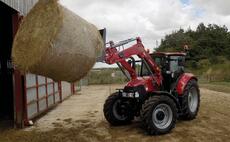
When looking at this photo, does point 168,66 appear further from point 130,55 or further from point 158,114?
point 158,114

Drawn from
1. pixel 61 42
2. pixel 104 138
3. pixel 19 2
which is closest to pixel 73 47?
pixel 61 42

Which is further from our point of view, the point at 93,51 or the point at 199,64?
the point at 199,64

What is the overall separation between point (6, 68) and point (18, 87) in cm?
498

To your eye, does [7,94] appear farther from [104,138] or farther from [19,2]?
[104,138]

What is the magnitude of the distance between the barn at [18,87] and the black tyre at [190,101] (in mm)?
4459

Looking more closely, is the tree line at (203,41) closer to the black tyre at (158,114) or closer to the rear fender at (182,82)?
the rear fender at (182,82)

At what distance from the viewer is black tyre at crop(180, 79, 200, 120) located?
1066 cm

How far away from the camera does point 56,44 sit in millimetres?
6641

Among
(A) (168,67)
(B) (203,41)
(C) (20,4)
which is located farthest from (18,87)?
(B) (203,41)

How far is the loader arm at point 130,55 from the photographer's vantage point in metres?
9.49

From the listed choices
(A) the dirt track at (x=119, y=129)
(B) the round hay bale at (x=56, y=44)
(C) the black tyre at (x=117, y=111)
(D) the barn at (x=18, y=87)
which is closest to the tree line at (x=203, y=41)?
(D) the barn at (x=18, y=87)

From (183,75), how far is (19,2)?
5104 millimetres

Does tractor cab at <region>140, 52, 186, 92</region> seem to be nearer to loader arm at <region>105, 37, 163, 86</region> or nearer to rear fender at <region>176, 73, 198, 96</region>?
rear fender at <region>176, 73, 198, 96</region>

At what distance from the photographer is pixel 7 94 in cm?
1614
